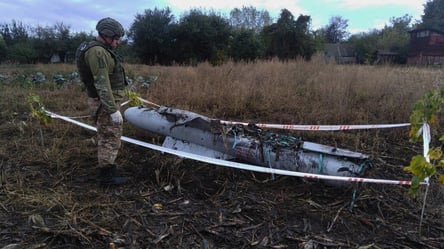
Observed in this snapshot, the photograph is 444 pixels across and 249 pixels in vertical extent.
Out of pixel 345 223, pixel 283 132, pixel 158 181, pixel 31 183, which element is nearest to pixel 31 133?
pixel 31 183

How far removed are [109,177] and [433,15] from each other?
75238 millimetres

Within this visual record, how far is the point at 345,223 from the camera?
3127 millimetres

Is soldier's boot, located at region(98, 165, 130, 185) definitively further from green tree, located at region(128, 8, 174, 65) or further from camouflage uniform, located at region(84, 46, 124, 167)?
green tree, located at region(128, 8, 174, 65)

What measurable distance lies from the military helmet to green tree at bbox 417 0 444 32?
2767 inches

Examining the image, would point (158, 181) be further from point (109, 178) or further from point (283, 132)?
point (283, 132)

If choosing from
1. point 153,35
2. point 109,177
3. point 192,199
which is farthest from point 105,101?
point 153,35

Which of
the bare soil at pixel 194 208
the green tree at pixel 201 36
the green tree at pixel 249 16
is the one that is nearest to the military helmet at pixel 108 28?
the bare soil at pixel 194 208

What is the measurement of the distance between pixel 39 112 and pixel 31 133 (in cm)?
128

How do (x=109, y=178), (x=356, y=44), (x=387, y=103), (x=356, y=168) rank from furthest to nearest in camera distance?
(x=356, y=44)
(x=387, y=103)
(x=109, y=178)
(x=356, y=168)

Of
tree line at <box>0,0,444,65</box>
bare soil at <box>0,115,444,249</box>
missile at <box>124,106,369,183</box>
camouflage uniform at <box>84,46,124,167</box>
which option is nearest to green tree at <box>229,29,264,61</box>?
tree line at <box>0,0,444,65</box>

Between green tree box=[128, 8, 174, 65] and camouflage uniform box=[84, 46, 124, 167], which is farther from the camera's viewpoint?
green tree box=[128, 8, 174, 65]

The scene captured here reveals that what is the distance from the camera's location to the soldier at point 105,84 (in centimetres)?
349

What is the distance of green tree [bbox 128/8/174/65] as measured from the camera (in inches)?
1054

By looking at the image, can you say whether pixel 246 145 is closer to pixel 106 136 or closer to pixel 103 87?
pixel 106 136
